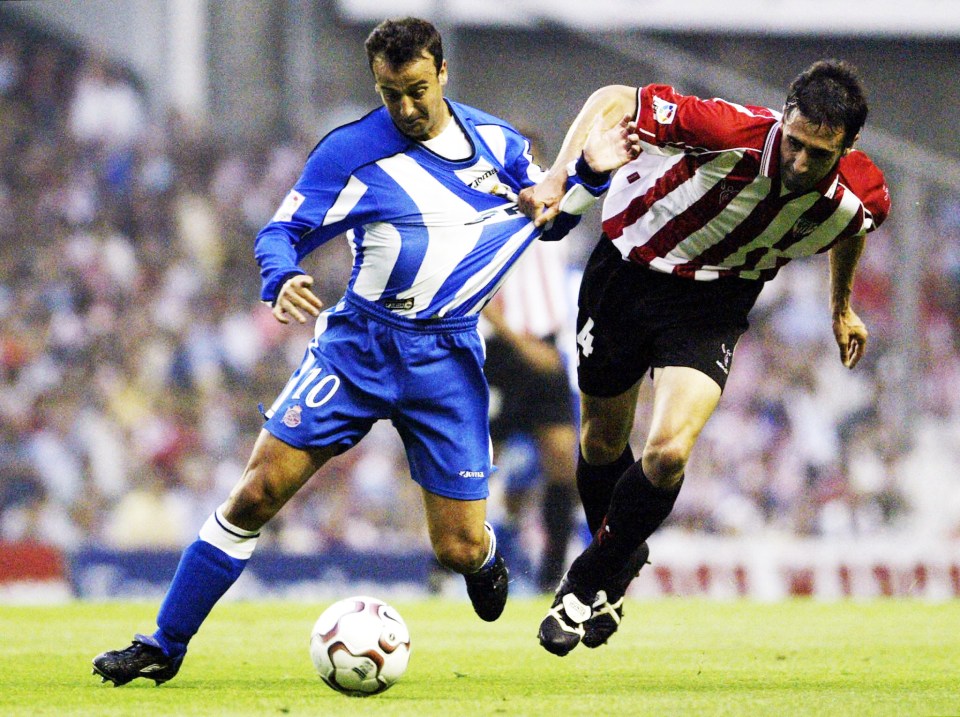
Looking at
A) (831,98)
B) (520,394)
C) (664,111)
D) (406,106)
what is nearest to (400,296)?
(406,106)

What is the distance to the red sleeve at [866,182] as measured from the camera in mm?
5980

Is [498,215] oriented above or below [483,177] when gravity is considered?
below

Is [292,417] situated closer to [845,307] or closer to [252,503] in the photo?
[252,503]

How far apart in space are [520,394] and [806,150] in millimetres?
5066

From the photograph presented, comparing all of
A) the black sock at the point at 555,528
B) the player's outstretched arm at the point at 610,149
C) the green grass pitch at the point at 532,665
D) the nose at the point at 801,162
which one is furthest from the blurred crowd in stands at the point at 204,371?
the player's outstretched arm at the point at 610,149

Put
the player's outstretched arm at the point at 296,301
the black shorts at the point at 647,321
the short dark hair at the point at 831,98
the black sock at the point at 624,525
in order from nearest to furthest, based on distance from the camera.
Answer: the player's outstretched arm at the point at 296,301 < the short dark hair at the point at 831,98 < the black sock at the point at 624,525 < the black shorts at the point at 647,321

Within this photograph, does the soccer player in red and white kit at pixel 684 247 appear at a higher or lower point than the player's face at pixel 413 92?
lower

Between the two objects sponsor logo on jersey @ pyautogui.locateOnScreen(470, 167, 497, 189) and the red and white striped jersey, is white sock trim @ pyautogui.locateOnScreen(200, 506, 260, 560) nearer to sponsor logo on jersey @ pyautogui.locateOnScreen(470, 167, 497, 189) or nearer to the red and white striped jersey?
sponsor logo on jersey @ pyautogui.locateOnScreen(470, 167, 497, 189)

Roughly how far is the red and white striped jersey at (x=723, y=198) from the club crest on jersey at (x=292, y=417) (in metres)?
1.51

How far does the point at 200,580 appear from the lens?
18.4 feet

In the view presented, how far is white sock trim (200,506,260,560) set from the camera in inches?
223

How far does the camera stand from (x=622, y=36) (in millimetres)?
19891

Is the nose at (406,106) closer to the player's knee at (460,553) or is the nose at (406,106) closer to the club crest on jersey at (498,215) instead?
the club crest on jersey at (498,215)

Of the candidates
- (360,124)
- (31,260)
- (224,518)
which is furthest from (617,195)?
(31,260)
